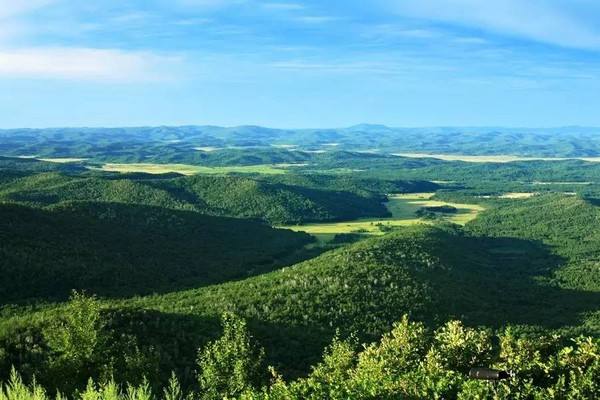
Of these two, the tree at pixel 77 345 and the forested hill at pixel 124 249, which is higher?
the tree at pixel 77 345

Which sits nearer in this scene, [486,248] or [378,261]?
[378,261]

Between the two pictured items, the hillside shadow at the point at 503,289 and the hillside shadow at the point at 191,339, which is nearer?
the hillside shadow at the point at 191,339

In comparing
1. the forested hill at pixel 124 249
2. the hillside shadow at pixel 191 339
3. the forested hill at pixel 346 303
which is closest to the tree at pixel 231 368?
the forested hill at pixel 346 303

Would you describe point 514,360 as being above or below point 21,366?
A: above

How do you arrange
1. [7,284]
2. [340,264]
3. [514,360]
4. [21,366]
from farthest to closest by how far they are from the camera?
[340,264], [7,284], [21,366], [514,360]

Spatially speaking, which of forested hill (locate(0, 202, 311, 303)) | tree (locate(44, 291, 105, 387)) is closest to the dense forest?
tree (locate(44, 291, 105, 387))

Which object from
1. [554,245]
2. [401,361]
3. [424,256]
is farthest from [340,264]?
[554,245]

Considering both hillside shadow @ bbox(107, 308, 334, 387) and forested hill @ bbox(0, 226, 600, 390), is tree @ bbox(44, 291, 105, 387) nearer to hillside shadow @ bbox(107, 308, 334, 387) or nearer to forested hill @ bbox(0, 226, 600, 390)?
forested hill @ bbox(0, 226, 600, 390)

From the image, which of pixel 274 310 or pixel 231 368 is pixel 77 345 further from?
pixel 274 310

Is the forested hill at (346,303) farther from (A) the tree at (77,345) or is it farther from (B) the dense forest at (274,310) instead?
(A) the tree at (77,345)

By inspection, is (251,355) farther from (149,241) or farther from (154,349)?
(149,241)
